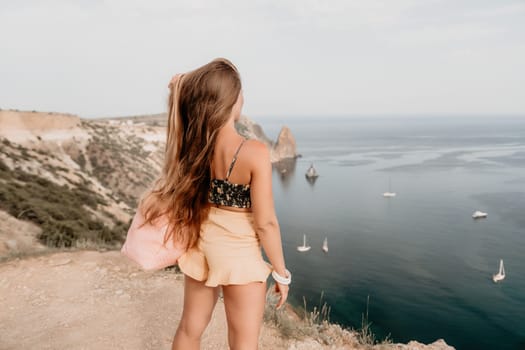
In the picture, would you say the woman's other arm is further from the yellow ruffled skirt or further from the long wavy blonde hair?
the long wavy blonde hair

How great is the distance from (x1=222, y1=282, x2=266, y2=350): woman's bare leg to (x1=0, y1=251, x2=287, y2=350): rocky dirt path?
216 cm

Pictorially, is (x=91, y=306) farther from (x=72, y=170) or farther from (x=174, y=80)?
(x=72, y=170)

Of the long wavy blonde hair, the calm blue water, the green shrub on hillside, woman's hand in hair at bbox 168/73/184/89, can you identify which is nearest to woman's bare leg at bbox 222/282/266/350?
the long wavy blonde hair

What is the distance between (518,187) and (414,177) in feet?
54.6

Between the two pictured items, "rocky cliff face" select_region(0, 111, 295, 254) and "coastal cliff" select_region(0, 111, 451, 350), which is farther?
"rocky cliff face" select_region(0, 111, 295, 254)

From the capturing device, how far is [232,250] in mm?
2029

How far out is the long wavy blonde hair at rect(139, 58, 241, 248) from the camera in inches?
77.5

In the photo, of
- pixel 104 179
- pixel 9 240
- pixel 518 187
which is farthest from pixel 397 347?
pixel 518 187

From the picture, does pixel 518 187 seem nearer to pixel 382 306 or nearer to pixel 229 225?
pixel 382 306

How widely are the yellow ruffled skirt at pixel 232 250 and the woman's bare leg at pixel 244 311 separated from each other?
61mm

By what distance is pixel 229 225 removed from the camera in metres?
2.05

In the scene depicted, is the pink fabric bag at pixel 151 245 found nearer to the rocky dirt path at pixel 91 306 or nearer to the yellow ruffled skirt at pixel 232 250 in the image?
the yellow ruffled skirt at pixel 232 250

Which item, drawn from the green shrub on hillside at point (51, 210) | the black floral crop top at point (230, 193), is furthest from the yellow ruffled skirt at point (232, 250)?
the green shrub on hillside at point (51, 210)

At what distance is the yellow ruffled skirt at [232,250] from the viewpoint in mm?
2012
